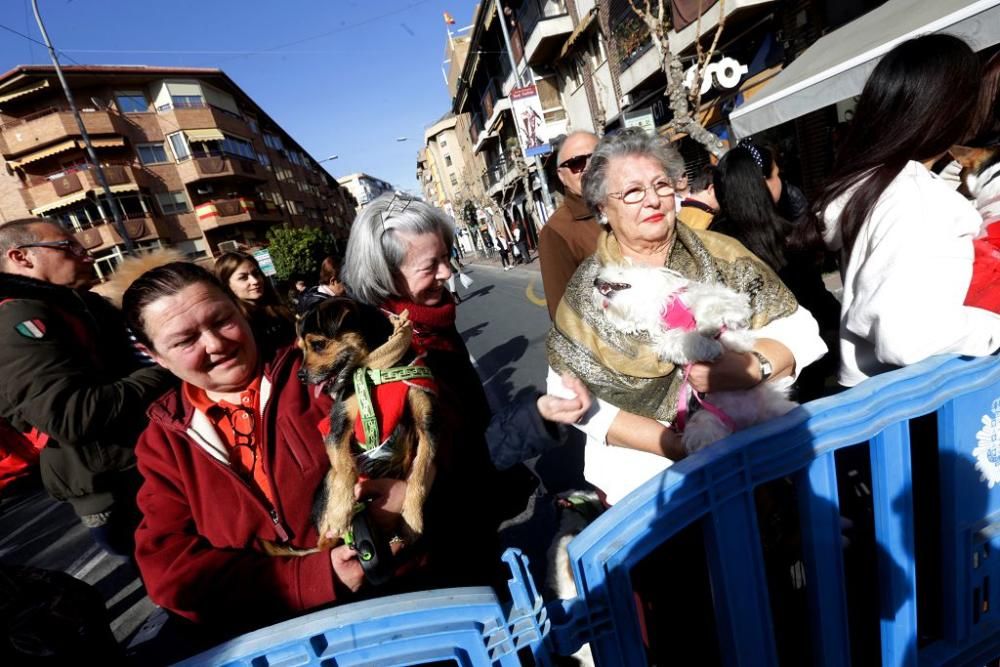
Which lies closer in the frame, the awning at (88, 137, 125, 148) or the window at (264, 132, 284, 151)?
the awning at (88, 137, 125, 148)

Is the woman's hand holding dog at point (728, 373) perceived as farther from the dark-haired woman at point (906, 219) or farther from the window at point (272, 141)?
the window at point (272, 141)

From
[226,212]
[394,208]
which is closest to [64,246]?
[394,208]

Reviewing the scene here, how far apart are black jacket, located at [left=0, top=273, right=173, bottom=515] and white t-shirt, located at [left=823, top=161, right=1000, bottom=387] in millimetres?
2810

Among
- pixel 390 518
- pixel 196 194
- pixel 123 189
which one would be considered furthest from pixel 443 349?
pixel 196 194

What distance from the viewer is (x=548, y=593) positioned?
192cm

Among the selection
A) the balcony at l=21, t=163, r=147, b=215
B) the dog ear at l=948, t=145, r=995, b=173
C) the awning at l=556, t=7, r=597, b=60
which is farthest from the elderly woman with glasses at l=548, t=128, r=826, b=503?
the balcony at l=21, t=163, r=147, b=215

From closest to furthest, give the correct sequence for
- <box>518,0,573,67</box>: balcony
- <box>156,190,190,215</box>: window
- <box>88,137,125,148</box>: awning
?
<box>518,0,573,67</box>: balcony < <box>88,137,125,148</box>: awning < <box>156,190,190,215</box>: window

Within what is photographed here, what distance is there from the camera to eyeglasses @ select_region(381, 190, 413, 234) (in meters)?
1.74

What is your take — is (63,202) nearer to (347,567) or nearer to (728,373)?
(347,567)

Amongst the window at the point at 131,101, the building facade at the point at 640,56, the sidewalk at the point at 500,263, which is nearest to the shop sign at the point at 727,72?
the building facade at the point at 640,56

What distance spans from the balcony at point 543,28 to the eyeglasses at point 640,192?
1943cm

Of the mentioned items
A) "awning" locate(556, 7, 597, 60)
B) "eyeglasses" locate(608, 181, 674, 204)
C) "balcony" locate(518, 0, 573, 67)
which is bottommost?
"eyeglasses" locate(608, 181, 674, 204)

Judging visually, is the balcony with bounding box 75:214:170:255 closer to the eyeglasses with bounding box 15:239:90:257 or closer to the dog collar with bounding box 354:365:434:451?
the eyeglasses with bounding box 15:239:90:257

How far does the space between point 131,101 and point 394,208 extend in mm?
39112
